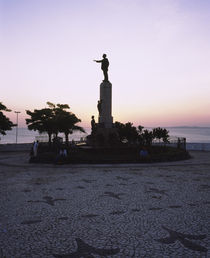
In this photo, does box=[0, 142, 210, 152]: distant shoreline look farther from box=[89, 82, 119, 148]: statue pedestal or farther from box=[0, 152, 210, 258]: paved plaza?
box=[0, 152, 210, 258]: paved plaza

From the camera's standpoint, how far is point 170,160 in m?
17.3

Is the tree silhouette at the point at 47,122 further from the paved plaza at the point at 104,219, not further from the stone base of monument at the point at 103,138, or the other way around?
the paved plaza at the point at 104,219

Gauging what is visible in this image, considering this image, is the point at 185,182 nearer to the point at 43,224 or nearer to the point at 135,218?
the point at 135,218

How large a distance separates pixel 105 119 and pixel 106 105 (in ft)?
5.01

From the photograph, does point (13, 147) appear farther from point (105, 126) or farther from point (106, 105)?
point (106, 105)

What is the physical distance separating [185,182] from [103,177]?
3.83 metres

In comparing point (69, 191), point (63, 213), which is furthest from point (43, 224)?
point (69, 191)

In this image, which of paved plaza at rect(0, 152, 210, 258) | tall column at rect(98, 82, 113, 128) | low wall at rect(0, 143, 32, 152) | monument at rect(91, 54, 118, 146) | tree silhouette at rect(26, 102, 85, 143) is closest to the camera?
paved plaza at rect(0, 152, 210, 258)

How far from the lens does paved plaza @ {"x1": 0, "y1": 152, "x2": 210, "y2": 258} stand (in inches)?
157

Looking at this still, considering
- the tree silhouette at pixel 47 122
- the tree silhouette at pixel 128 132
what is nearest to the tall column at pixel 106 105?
the tree silhouette at pixel 128 132

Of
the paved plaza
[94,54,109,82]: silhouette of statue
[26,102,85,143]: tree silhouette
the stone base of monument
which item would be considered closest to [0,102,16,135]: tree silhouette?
[26,102,85,143]: tree silhouette

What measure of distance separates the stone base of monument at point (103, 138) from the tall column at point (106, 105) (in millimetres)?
1034

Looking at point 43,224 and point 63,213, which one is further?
point 63,213

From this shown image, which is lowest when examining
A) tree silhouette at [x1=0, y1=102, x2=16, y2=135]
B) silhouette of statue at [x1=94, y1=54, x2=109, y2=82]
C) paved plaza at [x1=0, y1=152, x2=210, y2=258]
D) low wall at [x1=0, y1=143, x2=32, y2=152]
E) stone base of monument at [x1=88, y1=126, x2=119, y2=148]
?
paved plaza at [x1=0, y1=152, x2=210, y2=258]
